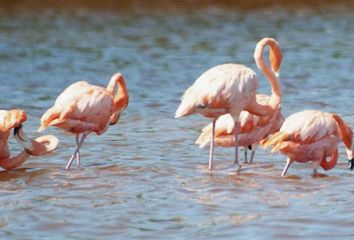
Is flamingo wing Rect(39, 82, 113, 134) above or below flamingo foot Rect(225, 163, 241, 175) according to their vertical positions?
above

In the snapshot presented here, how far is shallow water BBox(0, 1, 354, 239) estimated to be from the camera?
6.03m

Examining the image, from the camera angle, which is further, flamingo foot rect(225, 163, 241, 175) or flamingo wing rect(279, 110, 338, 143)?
flamingo foot rect(225, 163, 241, 175)

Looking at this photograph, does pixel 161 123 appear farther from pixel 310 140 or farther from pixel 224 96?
pixel 310 140

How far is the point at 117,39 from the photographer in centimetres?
1602

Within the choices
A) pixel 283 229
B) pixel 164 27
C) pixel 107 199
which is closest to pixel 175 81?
pixel 164 27

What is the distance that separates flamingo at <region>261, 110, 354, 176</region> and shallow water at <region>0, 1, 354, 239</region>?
15 cm

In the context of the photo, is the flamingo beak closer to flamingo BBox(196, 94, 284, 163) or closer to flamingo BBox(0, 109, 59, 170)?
flamingo BBox(0, 109, 59, 170)

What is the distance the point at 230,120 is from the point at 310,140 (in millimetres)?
949

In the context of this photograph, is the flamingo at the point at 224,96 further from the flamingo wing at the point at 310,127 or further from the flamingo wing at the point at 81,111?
the flamingo wing at the point at 81,111

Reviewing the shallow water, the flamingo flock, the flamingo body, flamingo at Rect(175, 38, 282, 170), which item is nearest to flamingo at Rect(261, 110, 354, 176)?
the flamingo flock

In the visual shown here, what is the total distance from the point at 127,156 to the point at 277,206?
7.27 ft

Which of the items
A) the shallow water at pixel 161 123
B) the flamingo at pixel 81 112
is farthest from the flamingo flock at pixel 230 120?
the shallow water at pixel 161 123

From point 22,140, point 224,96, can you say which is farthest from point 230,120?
point 22,140

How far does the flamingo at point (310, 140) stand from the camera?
7293 mm
